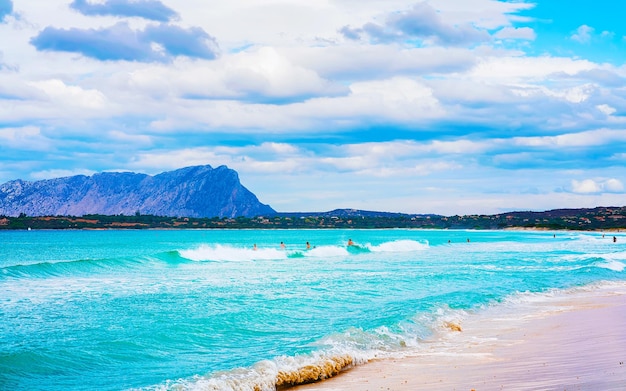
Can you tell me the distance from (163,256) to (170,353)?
42.2 metres

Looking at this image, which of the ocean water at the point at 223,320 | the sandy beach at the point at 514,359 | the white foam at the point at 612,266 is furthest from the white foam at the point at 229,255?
the sandy beach at the point at 514,359

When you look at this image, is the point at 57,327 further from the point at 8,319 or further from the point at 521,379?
the point at 521,379

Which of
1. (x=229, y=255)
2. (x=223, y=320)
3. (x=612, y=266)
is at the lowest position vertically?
(x=229, y=255)

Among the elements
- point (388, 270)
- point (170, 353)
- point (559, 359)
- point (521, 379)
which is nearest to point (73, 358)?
point (170, 353)

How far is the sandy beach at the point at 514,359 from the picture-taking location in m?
11.9

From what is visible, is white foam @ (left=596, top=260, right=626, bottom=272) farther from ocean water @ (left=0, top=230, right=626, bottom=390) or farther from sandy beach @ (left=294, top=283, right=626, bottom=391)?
sandy beach @ (left=294, top=283, right=626, bottom=391)

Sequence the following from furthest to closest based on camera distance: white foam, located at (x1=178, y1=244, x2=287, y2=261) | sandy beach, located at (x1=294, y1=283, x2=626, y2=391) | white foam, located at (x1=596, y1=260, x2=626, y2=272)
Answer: white foam, located at (x1=178, y1=244, x2=287, y2=261)
white foam, located at (x1=596, y1=260, x2=626, y2=272)
sandy beach, located at (x1=294, y1=283, x2=626, y2=391)

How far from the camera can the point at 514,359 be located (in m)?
14.4

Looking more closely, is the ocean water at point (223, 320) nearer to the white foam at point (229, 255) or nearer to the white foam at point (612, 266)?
the white foam at point (612, 266)

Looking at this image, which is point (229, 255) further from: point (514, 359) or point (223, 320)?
point (514, 359)

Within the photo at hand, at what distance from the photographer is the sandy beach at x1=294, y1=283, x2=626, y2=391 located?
469 inches

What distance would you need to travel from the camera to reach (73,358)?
14.8 metres

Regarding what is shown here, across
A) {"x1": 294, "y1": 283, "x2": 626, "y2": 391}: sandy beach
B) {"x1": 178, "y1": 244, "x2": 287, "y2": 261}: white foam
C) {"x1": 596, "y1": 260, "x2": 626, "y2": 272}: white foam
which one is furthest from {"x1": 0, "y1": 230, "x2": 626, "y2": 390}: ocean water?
{"x1": 178, "y1": 244, "x2": 287, "y2": 261}: white foam

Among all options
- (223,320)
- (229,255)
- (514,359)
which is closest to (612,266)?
(223,320)
